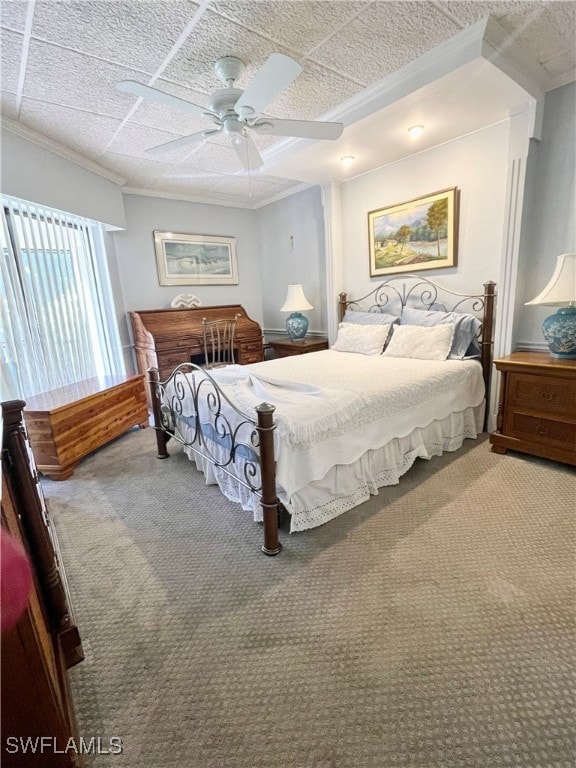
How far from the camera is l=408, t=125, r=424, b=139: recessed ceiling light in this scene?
2.72 m

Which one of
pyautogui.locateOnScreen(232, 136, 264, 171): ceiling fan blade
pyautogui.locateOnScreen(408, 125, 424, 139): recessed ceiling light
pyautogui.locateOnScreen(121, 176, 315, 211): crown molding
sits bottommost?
pyautogui.locateOnScreen(232, 136, 264, 171): ceiling fan blade

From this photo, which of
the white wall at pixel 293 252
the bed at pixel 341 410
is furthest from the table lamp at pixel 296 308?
the bed at pixel 341 410

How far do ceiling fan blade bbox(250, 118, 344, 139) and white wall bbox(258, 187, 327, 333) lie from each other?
2236 millimetres

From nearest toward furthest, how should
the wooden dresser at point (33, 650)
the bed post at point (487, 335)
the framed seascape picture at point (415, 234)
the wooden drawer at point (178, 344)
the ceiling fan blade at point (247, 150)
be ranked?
1. the wooden dresser at point (33, 650)
2. the ceiling fan blade at point (247, 150)
3. the bed post at point (487, 335)
4. the framed seascape picture at point (415, 234)
5. the wooden drawer at point (178, 344)

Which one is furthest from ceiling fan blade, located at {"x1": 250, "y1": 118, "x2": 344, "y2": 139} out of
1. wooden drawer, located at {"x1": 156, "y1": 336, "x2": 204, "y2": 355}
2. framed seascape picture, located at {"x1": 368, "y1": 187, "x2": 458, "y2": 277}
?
wooden drawer, located at {"x1": 156, "y1": 336, "x2": 204, "y2": 355}

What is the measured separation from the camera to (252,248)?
5207 millimetres

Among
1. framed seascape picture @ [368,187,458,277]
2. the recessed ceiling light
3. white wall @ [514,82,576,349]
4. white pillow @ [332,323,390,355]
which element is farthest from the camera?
white pillow @ [332,323,390,355]

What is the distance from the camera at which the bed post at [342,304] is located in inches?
160

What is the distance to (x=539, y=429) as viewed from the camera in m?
2.45

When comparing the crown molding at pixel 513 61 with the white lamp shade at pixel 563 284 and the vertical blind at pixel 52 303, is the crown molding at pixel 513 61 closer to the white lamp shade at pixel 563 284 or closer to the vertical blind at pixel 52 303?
the white lamp shade at pixel 563 284

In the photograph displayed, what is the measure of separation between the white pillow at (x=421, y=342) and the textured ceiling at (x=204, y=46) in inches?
71.5

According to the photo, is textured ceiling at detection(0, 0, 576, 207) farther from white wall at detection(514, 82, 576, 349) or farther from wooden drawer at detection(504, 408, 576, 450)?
wooden drawer at detection(504, 408, 576, 450)

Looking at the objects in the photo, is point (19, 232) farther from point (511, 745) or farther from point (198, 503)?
point (511, 745)

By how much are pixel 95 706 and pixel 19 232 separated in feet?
10.7
